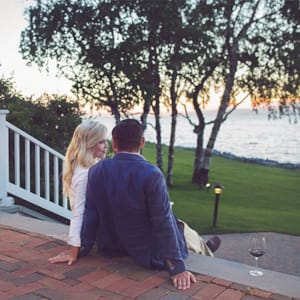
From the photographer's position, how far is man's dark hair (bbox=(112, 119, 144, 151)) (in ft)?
8.71

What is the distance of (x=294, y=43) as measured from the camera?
1277cm

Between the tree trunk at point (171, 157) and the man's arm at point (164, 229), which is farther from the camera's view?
the tree trunk at point (171, 157)

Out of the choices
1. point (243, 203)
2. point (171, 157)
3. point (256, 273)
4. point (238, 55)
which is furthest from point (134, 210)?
point (238, 55)

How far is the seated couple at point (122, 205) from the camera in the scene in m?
2.56

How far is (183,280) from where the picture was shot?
2506 mm

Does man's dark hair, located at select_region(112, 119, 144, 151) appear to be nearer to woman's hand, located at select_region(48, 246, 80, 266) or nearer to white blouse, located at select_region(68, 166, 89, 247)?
white blouse, located at select_region(68, 166, 89, 247)

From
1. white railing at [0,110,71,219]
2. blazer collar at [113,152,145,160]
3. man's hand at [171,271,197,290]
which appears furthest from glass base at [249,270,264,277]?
white railing at [0,110,71,219]

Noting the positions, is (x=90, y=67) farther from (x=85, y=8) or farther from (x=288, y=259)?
(x=288, y=259)

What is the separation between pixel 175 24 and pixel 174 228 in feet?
32.4

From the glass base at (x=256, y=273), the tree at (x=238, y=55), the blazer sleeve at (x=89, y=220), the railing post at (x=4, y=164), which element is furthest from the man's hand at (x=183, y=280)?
the tree at (x=238, y=55)

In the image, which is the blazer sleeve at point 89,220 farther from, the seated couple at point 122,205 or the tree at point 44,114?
the tree at point 44,114

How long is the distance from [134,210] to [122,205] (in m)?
0.08

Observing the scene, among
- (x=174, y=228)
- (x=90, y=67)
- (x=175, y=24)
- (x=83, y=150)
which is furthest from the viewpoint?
(x=90, y=67)

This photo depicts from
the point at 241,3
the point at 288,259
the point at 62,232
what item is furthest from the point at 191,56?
A: the point at 62,232
